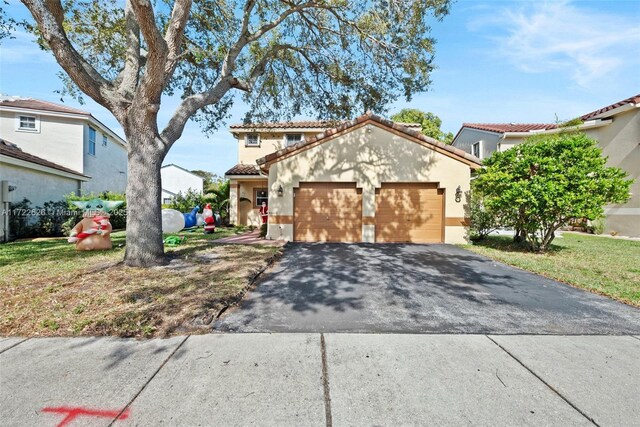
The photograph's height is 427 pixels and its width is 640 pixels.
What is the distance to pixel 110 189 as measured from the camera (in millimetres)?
20469

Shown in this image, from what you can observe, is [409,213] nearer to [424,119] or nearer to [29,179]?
[29,179]

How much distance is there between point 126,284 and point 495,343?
Answer: 5.76m

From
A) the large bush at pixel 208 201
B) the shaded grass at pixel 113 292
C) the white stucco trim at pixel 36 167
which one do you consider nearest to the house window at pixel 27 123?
the white stucco trim at pixel 36 167

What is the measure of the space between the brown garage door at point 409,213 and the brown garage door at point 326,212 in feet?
3.21

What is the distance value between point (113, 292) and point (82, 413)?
118 inches

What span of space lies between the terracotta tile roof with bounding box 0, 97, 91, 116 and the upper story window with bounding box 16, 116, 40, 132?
60cm

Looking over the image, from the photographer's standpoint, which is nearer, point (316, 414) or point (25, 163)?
point (316, 414)

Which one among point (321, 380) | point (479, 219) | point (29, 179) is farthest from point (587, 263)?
point (29, 179)

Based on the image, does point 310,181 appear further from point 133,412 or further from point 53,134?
point 53,134

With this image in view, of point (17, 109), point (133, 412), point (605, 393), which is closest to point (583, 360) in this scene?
point (605, 393)

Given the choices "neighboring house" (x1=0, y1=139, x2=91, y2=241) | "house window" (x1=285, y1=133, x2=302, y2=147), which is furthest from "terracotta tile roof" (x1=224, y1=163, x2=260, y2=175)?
"neighboring house" (x1=0, y1=139, x2=91, y2=241)

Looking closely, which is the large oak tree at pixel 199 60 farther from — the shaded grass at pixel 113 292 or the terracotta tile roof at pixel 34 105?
the terracotta tile roof at pixel 34 105

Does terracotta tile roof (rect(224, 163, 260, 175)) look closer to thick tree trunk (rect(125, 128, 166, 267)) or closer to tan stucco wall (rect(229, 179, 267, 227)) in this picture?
tan stucco wall (rect(229, 179, 267, 227))

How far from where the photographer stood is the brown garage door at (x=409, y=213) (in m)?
11.7
